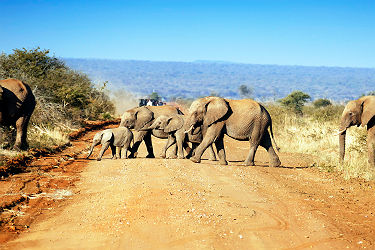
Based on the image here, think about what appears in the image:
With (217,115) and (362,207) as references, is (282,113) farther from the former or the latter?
(362,207)

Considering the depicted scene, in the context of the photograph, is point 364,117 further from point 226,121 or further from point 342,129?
point 226,121

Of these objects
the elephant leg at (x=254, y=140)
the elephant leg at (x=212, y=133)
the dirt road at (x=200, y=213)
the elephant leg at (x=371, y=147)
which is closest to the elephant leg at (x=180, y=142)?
the elephant leg at (x=212, y=133)

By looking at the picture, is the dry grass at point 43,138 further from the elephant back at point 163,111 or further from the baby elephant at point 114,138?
the elephant back at point 163,111

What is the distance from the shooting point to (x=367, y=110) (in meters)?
13.9

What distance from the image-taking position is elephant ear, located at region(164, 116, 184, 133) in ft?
49.9

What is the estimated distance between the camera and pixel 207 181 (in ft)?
33.9

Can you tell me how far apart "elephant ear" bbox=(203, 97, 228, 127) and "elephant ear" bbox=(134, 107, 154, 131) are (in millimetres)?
2838

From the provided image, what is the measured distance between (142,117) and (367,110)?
6.80 meters

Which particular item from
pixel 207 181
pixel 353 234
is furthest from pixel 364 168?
pixel 353 234

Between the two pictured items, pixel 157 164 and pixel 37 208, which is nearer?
pixel 37 208

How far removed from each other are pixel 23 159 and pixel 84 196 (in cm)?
466

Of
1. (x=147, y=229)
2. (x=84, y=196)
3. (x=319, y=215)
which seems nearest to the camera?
(x=147, y=229)

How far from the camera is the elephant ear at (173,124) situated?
1521 centimetres

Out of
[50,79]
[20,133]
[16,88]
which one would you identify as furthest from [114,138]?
[50,79]
